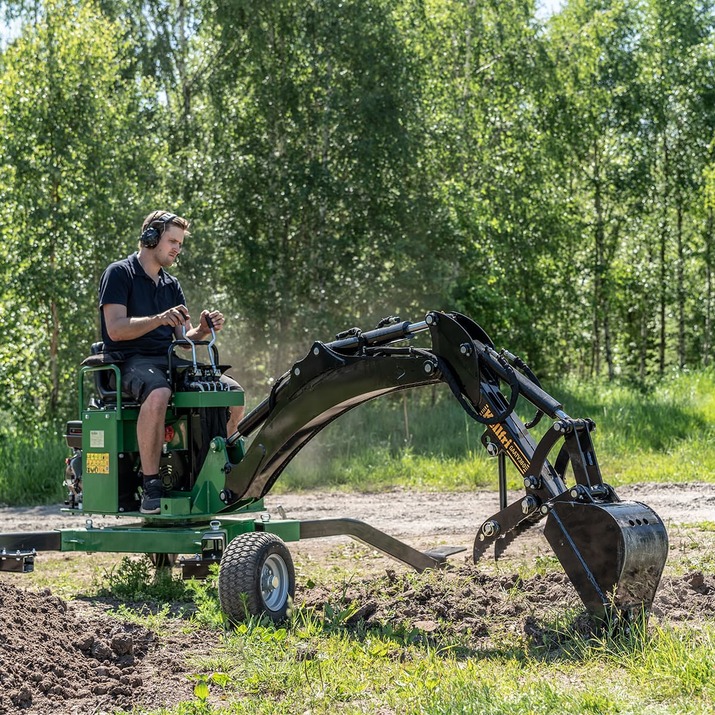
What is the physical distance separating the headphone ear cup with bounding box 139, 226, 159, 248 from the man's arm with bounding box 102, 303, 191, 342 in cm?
45

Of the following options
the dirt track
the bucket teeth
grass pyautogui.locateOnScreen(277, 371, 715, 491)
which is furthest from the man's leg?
grass pyautogui.locateOnScreen(277, 371, 715, 491)

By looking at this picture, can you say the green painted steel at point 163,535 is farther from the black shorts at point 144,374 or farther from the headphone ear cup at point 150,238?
the headphone ear cup at point 150,238

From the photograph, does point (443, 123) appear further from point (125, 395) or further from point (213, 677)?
point (213, 677)

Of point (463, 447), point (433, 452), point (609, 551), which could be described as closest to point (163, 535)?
point (609, 551)

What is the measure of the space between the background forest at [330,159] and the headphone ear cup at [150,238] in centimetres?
999

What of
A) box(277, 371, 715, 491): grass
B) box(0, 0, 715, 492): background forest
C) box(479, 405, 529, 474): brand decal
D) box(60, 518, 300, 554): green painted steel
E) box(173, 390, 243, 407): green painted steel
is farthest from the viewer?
box(0, 0, 715, 492): background forest

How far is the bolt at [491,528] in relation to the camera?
5113 millimetres

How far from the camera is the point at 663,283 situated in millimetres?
32094

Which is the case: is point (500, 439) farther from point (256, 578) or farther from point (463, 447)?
point (463, 447)

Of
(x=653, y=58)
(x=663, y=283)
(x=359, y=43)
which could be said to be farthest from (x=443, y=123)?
(x=663, y=283)

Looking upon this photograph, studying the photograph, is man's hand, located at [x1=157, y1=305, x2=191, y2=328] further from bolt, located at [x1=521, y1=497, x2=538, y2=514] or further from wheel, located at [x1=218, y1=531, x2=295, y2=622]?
bolt, located at [x1=521, y1=497, x2=538, y2=514]

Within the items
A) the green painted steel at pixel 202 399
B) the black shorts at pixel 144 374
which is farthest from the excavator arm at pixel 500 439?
the black shorts at pixel 144 374

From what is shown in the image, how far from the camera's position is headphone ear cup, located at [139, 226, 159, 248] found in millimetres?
6812

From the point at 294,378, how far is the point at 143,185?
14117 millimetres
